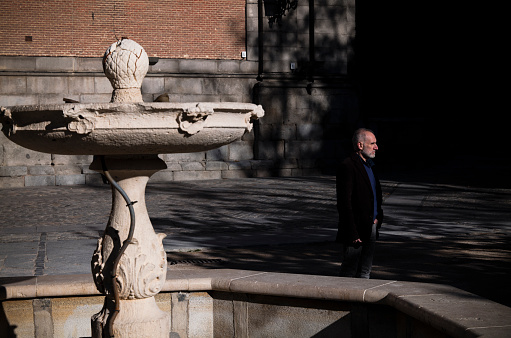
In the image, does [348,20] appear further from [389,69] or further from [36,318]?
[36,318]

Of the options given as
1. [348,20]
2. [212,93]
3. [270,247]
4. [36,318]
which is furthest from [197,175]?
[36,318]

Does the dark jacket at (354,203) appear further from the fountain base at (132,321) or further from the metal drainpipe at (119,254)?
the metal drainpipe at (119,254)

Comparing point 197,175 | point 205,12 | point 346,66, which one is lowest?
point 197,175

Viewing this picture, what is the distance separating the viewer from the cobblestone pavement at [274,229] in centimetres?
853

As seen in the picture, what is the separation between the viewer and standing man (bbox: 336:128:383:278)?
21.0 feet

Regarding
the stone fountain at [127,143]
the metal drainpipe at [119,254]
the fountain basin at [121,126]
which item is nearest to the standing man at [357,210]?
the stone fountain at [127,143]

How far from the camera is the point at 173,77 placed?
1995 cm

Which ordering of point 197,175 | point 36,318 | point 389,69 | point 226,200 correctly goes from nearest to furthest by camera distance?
point 36,318, point 226,200, point 197,175, point 389,69

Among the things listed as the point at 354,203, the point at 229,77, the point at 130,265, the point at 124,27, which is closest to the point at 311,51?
the point at 229,77

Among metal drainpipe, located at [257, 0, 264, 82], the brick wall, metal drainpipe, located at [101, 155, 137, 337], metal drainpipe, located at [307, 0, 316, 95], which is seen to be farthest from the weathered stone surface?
metal drainpipe, located at [101, 155, 137, 337]

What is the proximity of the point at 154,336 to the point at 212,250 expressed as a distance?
4.98 metres

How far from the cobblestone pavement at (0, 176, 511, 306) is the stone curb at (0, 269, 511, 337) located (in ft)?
7.16

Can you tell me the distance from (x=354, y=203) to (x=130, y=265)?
2.31 metres

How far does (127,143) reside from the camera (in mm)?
4551
